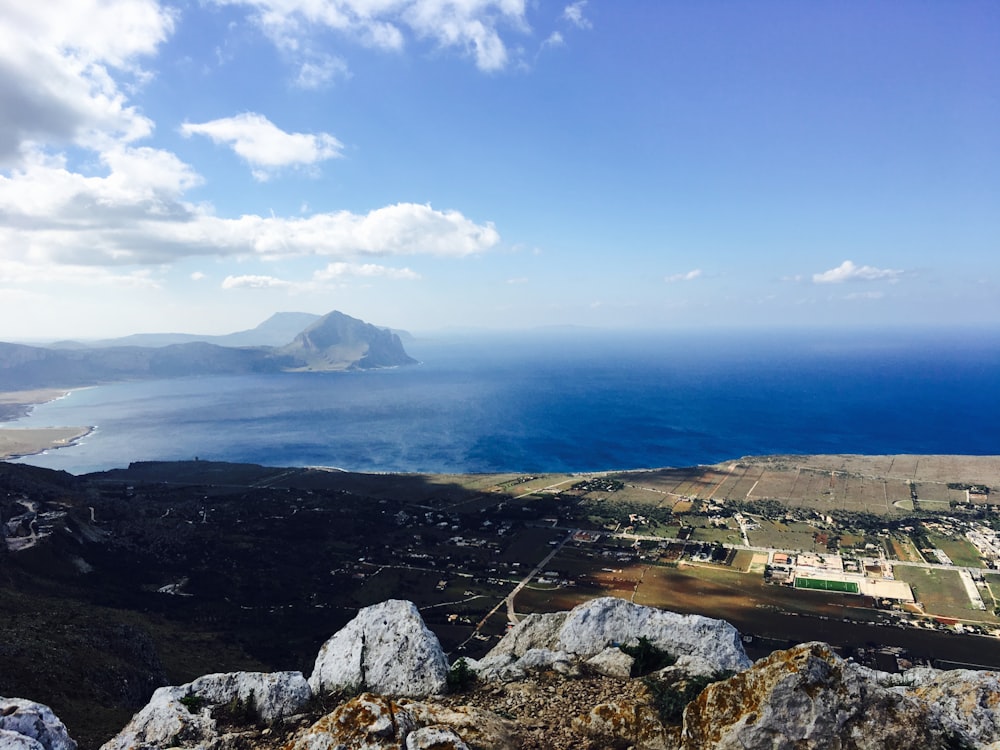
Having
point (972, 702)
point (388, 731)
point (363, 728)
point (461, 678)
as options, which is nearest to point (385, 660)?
point (461, 678)

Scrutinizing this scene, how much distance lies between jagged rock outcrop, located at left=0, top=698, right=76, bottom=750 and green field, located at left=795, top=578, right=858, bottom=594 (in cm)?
7153

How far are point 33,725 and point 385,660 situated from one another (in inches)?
→ 322

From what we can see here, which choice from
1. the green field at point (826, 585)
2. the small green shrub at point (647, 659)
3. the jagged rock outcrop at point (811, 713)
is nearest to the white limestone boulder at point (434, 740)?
the jagged rock outcrop at point (811, 713)

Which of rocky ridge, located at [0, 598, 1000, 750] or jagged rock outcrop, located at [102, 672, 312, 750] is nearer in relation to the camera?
rocky ridge, located at [0, 598, 1000, 750]

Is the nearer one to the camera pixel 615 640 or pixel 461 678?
pixel 461 678

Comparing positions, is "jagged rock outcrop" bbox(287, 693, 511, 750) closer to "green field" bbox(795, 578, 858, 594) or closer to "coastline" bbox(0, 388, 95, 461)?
"green field" bbox(795, 578, 858, 594)

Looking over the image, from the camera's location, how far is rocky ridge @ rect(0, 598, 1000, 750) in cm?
832

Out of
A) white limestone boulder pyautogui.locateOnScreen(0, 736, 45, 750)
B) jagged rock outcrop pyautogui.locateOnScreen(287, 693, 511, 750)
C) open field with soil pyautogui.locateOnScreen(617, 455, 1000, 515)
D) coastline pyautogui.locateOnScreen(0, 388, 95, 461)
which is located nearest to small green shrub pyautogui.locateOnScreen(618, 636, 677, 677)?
jagged rock outcrop pyautogui.locateOnScreen(287, 693, 511, 750)

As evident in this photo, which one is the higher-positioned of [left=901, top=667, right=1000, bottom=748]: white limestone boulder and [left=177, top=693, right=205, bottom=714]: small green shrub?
[left=901, top=667, right=1000, bottom=748]: white limestone boulder

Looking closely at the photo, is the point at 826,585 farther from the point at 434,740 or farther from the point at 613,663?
the point at 434,740

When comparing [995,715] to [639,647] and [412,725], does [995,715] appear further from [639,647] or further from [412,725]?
[412,725]

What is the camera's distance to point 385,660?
14.5m

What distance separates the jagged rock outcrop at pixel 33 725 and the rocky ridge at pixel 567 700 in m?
0.04

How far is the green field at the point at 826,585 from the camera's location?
212 ft
